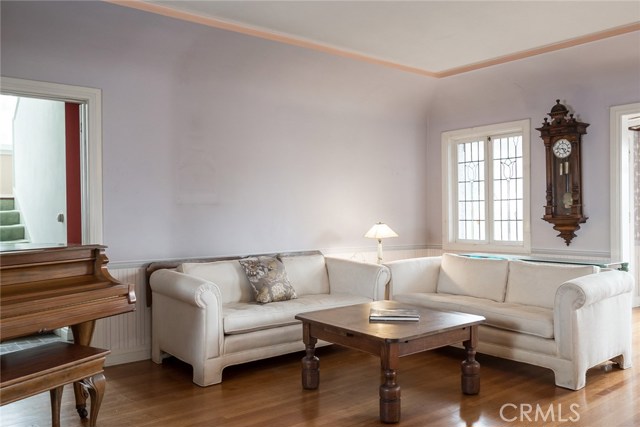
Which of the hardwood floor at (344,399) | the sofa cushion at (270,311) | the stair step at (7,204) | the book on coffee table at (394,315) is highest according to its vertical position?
the stair step at (7,204)

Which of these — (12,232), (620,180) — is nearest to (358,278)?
(620,180)

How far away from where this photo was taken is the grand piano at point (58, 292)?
2631 mm

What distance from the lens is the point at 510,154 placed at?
244 inches

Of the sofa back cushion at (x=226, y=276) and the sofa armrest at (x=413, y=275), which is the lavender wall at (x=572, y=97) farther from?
the sofa back cushion at (x=226, y=276)

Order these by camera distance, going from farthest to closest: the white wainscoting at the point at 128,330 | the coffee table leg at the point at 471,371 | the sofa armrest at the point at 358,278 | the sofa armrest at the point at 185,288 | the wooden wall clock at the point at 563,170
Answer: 1. the wooden wall clock at the point at 563,170
2. the sofa armrest at the point at 358,278
3. the white wainscoting at the point at 128,330
4. the sofa armrest at the point at 185,288
5. the coffee table leg at the point at 471,371

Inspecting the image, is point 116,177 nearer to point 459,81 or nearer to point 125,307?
point 125,307

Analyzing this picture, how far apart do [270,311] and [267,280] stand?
430mm

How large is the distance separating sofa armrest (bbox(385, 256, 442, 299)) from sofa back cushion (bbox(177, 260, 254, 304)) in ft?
4.33

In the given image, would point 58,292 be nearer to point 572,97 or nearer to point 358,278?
point 358,278

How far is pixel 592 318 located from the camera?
379cm

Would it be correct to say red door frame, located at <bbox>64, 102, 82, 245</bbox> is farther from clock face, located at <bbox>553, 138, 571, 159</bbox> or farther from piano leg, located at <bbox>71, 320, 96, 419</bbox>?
clock face, located at <bbox>553, 138, 571, 159</bbox>

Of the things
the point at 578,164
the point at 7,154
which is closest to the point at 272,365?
the point at 578,164

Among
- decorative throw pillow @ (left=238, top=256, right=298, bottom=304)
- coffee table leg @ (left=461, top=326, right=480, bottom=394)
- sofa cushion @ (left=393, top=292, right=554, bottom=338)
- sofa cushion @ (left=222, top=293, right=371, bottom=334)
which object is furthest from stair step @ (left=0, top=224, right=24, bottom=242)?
coffee table leg @ (left=461, top=326, right=480, bottom=394)

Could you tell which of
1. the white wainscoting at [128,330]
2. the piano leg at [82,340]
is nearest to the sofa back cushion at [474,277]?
the white wainscoting at [128,330]
